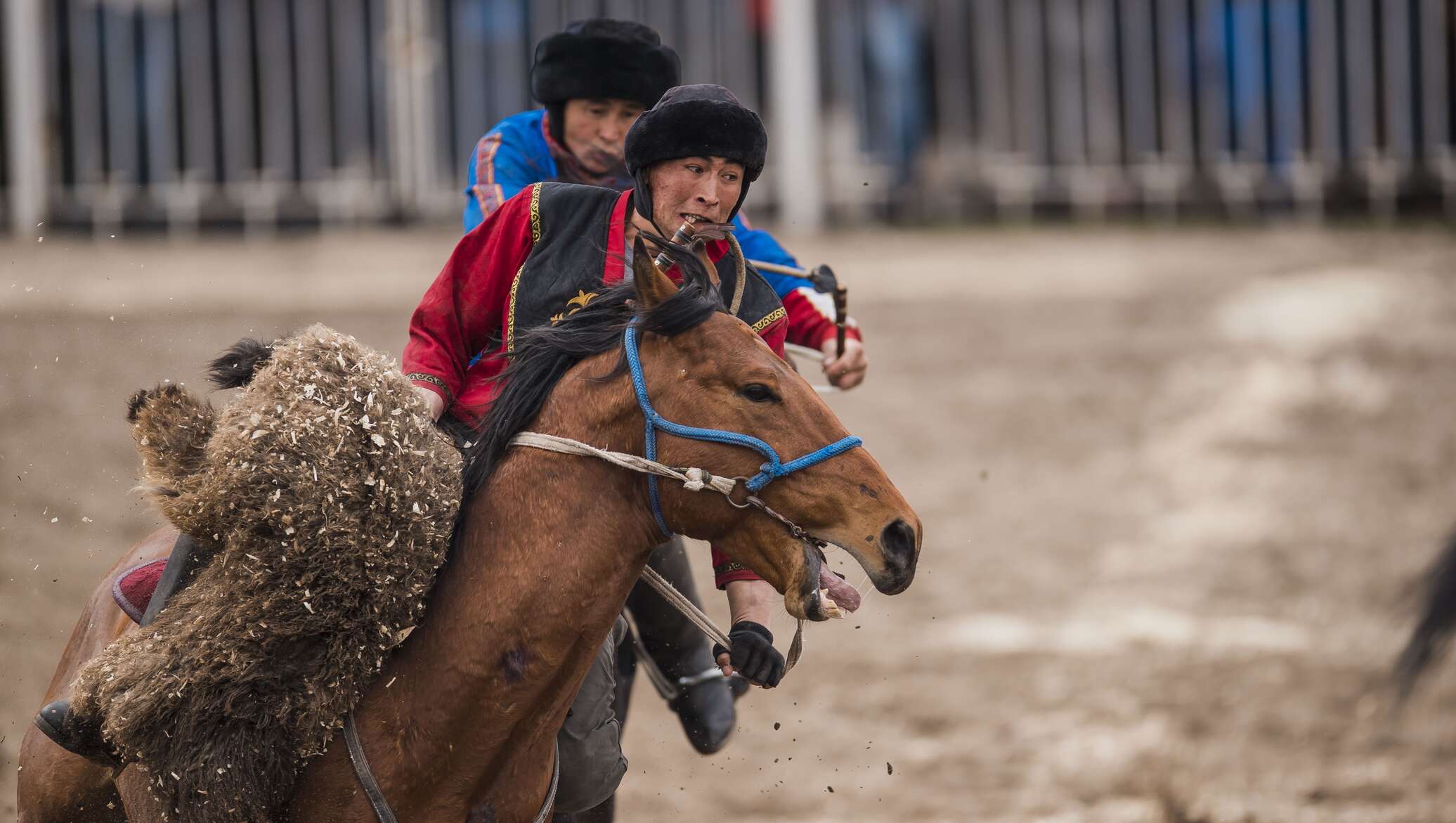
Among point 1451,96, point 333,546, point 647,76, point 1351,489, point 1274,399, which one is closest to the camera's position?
point 333,546

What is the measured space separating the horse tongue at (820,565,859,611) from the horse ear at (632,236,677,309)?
52cm

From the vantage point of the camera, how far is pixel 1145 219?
12531 millimetres

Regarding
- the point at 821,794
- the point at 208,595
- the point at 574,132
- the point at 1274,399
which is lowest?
the point at 821,794

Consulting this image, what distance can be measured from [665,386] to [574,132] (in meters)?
1.34

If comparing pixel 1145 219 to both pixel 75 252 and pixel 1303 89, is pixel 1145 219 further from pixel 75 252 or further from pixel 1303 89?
pixel 75 252

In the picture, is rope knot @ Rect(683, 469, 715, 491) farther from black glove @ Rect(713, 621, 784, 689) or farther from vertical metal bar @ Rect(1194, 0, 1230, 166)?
vertical metal bar @ Rect(1194, 0, 1230, 166)

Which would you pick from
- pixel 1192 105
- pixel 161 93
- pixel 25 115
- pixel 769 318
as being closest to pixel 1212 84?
pixel 1192 105

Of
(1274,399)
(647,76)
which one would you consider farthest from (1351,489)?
(647,76)

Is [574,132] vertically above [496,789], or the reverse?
[574,132]

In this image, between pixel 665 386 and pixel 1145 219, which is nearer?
pixel 665 386

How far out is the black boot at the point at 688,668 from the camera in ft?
12.0

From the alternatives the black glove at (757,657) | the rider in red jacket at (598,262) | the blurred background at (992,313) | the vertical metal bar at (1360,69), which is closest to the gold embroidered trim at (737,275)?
the rider in red jacket at (598,262)

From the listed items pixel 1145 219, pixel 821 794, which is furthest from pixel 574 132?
pixel 1145 219

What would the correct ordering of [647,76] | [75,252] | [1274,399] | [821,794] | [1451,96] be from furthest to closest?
[1451,96] < [75,252] < [1274,399] < [821,794] < [647,76]
